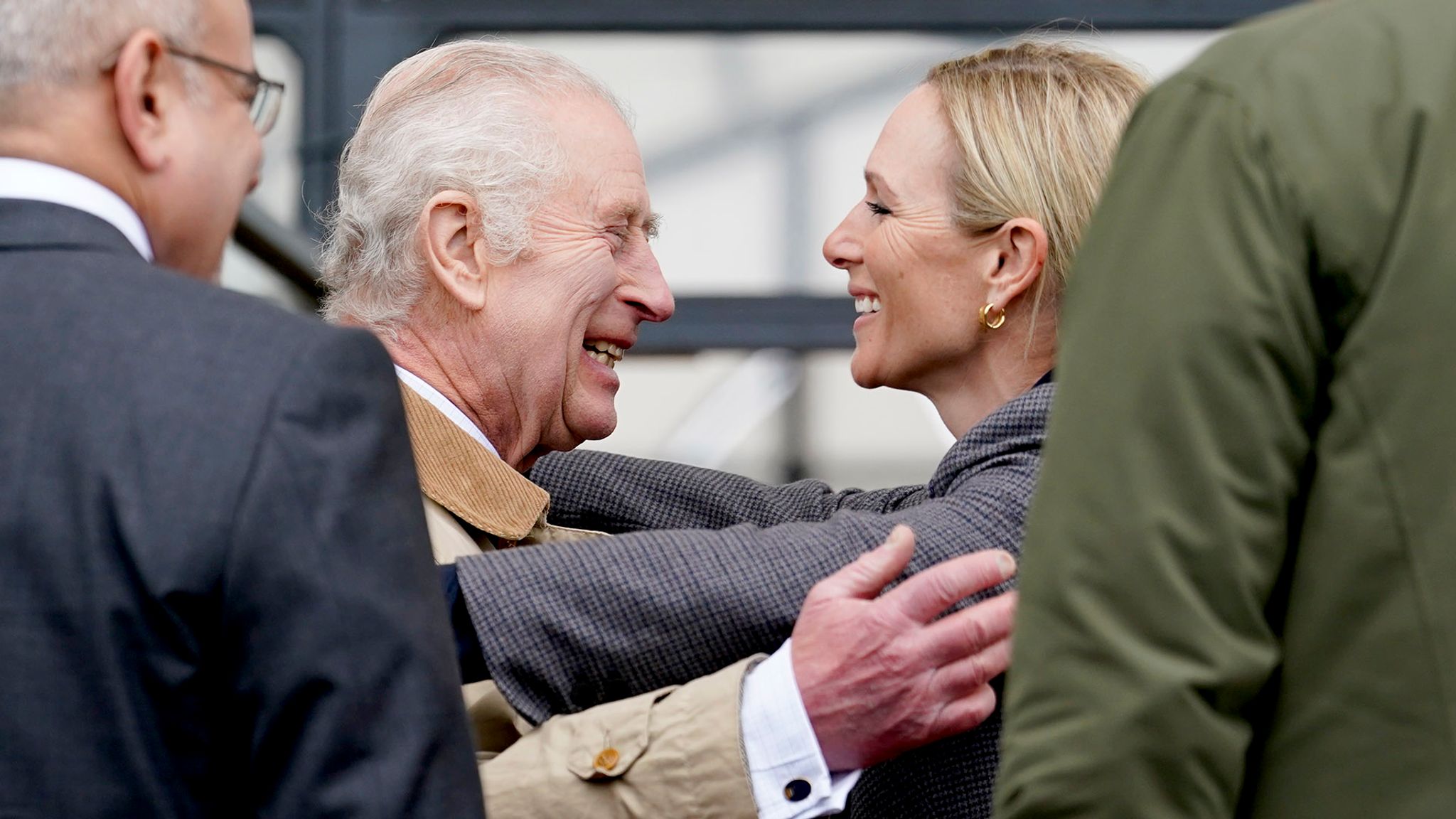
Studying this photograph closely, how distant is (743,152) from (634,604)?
3.71m

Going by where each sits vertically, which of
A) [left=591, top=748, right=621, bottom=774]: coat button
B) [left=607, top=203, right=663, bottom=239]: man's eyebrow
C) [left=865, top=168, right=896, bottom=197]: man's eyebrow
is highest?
[left=865, top=168, right=896, bottom=197]: man's eyebrow

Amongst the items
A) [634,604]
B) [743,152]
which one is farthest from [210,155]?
[743,152]

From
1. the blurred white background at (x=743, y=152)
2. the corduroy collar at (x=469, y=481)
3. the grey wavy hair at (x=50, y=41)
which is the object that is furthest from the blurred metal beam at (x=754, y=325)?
the grey wavy hair at (x=50, y=41)

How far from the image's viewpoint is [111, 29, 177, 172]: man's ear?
1.36 metres

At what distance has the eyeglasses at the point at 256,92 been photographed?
1.42 meters

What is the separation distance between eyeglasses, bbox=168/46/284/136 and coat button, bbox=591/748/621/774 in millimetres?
720

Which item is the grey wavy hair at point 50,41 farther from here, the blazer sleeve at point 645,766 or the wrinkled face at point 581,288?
the wrinkled face at point 581,288

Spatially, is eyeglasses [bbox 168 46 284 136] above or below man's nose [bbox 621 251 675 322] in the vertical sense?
above

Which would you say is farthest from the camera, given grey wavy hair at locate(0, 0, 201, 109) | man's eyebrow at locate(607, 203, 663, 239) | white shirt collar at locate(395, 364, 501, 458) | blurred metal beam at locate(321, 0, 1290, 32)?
blurred metal beam at locate(321, 0, 1290, 32)

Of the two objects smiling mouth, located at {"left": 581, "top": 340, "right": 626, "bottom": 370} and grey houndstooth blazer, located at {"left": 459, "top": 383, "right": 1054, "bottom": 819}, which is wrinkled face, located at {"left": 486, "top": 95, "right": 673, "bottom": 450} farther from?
grey houndstooth blazer, located at {"left": 459, "top": 383, "right": 1054, "bottom": 819}

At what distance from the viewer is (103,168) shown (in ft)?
4.50

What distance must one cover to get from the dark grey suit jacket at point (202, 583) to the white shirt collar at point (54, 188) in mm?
93

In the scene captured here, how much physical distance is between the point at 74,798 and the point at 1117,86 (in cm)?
170

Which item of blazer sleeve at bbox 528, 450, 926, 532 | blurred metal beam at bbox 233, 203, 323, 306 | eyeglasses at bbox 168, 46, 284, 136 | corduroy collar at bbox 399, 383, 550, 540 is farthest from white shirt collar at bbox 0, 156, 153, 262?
blurred metal beam at bbox 233, 203, 323, 306
